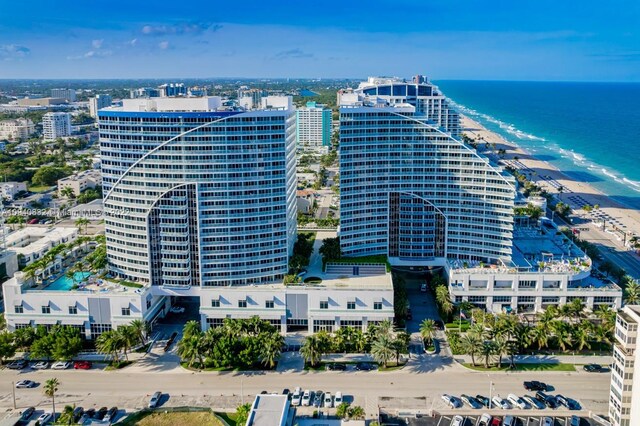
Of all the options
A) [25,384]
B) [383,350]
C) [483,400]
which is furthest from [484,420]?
[25,384]

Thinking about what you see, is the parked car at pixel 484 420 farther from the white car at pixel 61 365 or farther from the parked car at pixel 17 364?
the parked car at pixel 17 364

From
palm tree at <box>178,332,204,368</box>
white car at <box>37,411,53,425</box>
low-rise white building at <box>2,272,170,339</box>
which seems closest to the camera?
white car at <box>37,411,53,425</box>

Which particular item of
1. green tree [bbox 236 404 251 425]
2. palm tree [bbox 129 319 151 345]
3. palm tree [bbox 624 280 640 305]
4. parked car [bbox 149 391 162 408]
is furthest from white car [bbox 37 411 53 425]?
palm tree [bbox 624 280 640 305]

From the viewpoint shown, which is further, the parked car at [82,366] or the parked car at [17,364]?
the parked car at [82,366]

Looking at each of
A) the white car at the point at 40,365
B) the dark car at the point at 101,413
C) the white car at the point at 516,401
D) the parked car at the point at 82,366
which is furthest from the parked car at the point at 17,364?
the white car at the point at 516,401

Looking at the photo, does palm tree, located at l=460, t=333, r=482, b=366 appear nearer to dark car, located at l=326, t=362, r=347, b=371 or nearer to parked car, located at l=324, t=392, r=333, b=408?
dark car, located at l=326, t=362, r=347, b=371

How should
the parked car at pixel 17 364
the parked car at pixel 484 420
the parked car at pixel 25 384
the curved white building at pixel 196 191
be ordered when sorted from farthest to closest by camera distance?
the curved white building at pixel 196 191
the parked car at pixel 17 364
the parked car at pixel 25 384
the parked car at pixel 484 420
